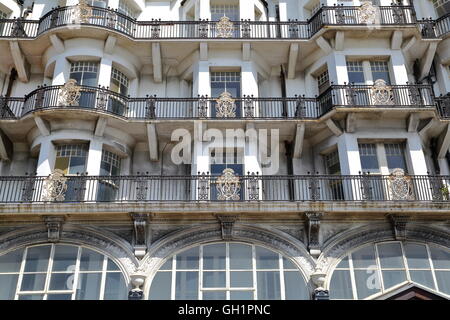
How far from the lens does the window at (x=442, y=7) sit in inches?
910

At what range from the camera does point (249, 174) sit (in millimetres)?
19078

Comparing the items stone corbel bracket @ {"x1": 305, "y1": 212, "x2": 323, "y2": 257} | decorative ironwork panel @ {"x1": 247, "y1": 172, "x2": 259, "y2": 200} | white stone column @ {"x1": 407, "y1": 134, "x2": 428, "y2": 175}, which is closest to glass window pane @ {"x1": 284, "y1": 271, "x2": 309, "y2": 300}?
stone corbel bracket @ {"x1": 305, "y1": 212, "x2": 323, "y2": 257}

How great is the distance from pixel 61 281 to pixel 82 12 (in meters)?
10.6

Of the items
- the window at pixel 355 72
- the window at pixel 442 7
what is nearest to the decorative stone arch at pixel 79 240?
the window at pixel 355 72

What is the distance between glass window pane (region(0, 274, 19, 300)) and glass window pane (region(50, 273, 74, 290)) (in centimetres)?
116

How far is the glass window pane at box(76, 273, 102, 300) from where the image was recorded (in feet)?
53.7

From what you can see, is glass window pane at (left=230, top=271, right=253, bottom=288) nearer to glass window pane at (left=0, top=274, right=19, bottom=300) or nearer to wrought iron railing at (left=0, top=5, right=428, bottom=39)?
glass window pane at (left=0, top=274, right=19, bottom=300)

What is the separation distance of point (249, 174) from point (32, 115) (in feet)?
26.4

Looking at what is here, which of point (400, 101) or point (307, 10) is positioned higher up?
point (307, 10)

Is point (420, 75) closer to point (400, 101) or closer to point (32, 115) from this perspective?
point (400, 101)

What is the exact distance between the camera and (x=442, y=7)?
23281 millimetres

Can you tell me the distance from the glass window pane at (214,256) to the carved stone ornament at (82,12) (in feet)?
33.9

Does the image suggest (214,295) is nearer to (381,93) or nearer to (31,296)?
(31,296)
